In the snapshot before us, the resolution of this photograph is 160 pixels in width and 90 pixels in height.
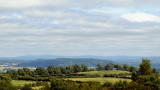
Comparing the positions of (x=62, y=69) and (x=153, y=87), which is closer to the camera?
(x=153, y=87)

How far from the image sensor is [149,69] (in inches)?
3563

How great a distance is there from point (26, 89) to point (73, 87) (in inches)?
562

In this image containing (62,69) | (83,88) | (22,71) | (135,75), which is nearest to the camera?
(83,88)

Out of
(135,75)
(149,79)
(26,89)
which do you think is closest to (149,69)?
(135,75)

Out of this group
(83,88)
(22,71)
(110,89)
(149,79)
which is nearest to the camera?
(83,88)

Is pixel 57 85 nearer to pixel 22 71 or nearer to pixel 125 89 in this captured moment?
pixel 125 89

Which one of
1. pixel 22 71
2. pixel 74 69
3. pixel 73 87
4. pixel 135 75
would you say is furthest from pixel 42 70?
pixel 73 87

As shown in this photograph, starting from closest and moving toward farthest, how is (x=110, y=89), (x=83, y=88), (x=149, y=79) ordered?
(x=83, y=88) < (x=110, y=89) < (x=149, y=79)

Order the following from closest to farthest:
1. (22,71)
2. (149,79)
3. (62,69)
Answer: (149,79)
(22,71)
(62,69)

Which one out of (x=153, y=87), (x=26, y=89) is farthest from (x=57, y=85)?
(x=153, y=87)

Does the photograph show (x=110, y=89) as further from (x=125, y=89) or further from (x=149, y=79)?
(x=149, y=79)

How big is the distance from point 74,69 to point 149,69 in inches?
3507

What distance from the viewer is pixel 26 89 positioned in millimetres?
60531

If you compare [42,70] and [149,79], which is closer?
[149,79]
